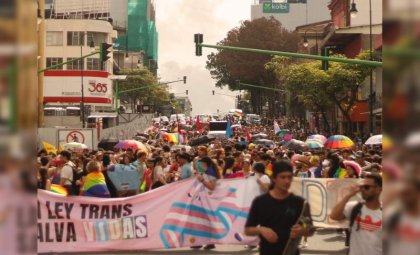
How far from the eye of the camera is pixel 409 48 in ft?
4.46

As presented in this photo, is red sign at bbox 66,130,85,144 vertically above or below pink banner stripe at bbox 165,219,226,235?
above

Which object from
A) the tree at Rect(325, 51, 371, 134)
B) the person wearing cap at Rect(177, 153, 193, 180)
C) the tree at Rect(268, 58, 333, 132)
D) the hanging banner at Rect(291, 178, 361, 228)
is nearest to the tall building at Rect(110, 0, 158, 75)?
the tree at Rect(268, 58, 333, 132)

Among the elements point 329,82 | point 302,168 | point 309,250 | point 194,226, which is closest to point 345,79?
point 329,82

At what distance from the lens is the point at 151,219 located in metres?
10.2

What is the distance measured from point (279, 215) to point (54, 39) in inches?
2993

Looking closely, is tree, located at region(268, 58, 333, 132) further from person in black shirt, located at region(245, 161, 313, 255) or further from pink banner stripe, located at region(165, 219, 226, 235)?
person in black shirt, located at region(245, 161, 313, 255)

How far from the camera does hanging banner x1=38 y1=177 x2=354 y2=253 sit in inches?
392

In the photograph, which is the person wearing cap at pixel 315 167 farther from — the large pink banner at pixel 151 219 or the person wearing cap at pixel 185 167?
the large pink banner at pixel 151 219

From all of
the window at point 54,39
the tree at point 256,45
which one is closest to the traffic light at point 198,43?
the window at point 54,39

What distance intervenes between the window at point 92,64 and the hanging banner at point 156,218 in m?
68.6

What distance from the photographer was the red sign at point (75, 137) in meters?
29.6

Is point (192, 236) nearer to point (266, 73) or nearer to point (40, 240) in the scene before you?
point (40, 240)

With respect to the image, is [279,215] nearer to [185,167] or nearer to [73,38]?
[185,167]

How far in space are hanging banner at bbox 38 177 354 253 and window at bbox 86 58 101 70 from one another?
68578 mm
